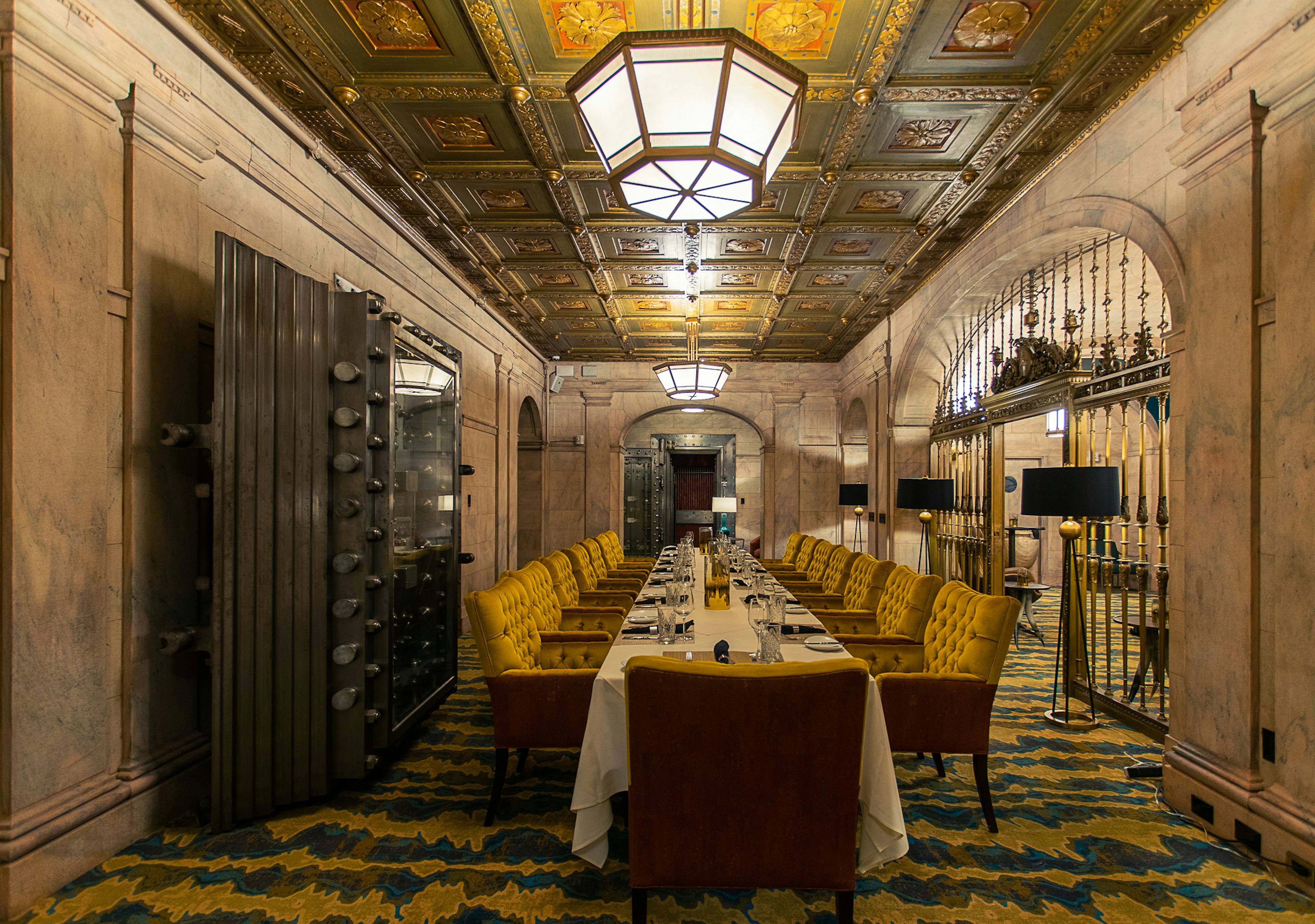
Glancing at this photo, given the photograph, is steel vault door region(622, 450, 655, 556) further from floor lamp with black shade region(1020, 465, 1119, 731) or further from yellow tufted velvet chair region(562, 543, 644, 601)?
floor lamp with black shade region(1020, 465, 1119, 731)

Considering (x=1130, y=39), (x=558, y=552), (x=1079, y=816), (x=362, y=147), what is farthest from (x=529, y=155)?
(x=1079, y=816)

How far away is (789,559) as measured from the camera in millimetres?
7652

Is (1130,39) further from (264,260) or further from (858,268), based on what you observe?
(264,260)

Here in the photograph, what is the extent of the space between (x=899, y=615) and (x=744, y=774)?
218cm

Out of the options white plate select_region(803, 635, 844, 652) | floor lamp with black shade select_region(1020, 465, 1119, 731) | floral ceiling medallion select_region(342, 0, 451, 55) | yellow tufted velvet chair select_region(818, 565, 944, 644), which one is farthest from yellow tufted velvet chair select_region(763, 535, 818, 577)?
floral ceiling medallion select_region(342, 0, 451, 55)

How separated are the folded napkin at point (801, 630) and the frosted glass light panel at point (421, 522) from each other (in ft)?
6.04

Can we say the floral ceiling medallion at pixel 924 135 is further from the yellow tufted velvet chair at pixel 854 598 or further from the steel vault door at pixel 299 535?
the steel vault door at pixel 299 535

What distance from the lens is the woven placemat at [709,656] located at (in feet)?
8.45

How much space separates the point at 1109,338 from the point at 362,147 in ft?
15.7

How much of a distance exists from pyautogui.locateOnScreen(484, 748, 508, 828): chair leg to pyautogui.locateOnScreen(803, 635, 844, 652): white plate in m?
1.34

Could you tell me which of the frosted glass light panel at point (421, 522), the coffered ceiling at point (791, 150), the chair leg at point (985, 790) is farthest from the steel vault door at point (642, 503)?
the chair leg at point (985, 790)

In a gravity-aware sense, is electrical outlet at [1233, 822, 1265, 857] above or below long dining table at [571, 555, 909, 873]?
below

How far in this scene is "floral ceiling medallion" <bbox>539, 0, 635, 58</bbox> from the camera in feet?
9.27

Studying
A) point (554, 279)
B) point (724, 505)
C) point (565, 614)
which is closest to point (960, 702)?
point (565, 614)
